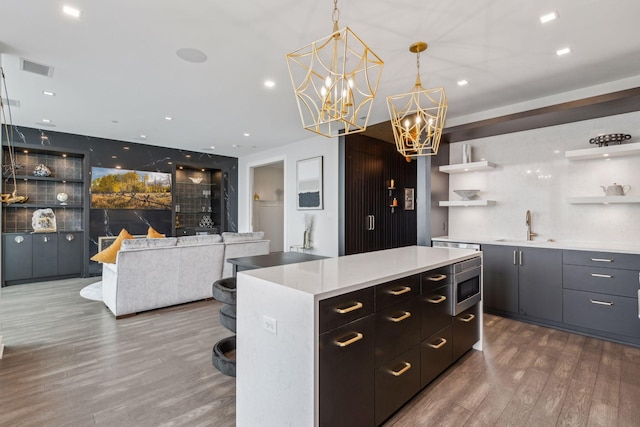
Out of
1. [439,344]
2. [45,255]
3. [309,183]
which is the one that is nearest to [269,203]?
[309,183]

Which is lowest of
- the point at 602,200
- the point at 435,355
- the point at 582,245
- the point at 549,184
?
the point at 435,355

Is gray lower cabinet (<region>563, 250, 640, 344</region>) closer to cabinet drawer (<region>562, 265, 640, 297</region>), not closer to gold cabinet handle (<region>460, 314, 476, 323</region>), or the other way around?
cabinet drawer (<region>562, 265, 640, 297</region>)

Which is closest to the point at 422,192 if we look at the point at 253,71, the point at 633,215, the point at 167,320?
the point at 633,215

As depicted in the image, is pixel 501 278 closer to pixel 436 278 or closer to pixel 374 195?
pixel 436 278

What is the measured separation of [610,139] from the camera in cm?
346

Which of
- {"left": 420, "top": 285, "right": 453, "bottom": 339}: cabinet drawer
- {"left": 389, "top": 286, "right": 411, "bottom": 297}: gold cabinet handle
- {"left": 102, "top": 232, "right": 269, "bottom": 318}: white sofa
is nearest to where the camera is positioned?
{"left": 389, "top": 286, "right": 411, "bottom": 297}: gold cabinet handle

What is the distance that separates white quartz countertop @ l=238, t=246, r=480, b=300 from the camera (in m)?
1.53

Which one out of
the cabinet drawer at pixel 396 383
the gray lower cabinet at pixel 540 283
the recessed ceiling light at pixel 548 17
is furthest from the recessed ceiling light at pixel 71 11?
the gray lower cabinet at pixel 540 283

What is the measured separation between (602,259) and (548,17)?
7.95 feet

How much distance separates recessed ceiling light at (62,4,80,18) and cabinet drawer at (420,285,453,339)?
3.28 meters

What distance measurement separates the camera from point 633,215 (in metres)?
3.49

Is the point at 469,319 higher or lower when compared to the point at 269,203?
lower

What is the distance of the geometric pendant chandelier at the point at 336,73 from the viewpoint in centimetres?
156

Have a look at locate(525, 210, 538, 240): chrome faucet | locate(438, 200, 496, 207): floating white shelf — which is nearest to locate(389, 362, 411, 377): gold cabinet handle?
locate(438, 200, 496, 207): floating white shelf
